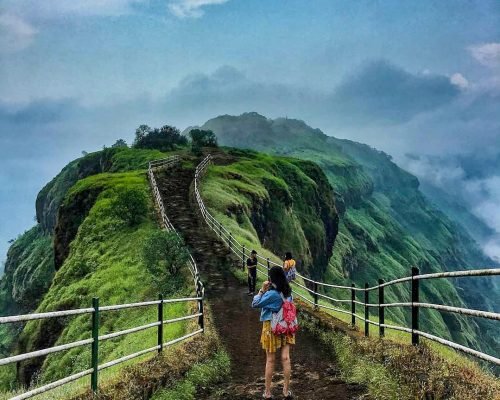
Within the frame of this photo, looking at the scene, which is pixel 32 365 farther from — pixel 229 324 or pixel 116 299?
pixel 229 324

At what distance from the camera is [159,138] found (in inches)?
4400

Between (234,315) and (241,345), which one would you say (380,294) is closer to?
(241,345)

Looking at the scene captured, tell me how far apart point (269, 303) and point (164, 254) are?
64.1ft

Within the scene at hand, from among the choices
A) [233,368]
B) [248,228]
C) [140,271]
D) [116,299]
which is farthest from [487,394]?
[248,228]

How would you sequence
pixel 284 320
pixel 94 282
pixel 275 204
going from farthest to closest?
1. pixel 275 204
2. pixel 94 282
3. pixel 284 320

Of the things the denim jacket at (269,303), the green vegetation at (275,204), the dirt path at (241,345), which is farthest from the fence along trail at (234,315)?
the green vegetation at (275,204)

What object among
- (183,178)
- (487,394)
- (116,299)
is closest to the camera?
(487,394)

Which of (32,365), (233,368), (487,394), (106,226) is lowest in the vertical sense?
Result: (32,365)

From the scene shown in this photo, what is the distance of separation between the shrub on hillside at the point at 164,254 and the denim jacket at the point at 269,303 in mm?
19066

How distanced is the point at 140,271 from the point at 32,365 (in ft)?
24.4

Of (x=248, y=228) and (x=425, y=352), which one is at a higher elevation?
(x=248, y=228)

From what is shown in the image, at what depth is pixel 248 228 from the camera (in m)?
49.2

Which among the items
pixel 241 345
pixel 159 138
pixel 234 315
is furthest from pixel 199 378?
pixel 159 138

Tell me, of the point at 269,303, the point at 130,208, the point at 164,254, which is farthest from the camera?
the point at 130,208
